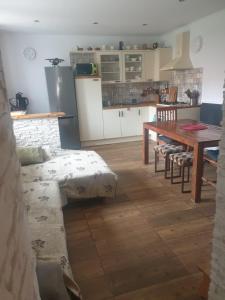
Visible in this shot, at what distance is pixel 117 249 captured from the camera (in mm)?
1992

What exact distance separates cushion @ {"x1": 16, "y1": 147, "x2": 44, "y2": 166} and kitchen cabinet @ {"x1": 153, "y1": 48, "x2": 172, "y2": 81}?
355cm

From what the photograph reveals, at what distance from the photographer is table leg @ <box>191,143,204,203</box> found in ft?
8.38

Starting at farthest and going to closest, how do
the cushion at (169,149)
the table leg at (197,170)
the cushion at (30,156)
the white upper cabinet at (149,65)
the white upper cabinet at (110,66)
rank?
the white upper cabinet at (149,65), the white upper cabinet at (110,66), the cushion at (169,149), the cushion at (30,156), the table leg at (197,170)

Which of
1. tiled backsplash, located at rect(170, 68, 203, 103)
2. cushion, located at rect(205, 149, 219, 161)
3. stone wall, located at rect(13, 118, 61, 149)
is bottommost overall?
cushion, located at rect(205, 149, 219, 161)

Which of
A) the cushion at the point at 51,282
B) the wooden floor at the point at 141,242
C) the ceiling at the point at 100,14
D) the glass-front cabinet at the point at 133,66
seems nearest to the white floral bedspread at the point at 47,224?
the cushion at the point at 51,282

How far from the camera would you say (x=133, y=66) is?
551 cm

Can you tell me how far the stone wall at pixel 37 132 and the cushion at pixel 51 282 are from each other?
2.59 metres

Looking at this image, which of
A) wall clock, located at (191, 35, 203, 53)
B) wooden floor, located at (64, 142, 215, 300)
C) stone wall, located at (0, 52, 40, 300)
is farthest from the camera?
wall clock, located at (191, 35, 203, 53)

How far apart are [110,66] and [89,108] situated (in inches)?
47.9

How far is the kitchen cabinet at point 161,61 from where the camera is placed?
17.2 feet

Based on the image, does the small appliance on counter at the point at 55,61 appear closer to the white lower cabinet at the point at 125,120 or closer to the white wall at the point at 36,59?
the white wall at the point at 36,59

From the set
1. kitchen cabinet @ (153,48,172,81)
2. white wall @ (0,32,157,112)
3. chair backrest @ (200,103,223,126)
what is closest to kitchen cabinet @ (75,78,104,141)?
white wall @ (0,32,157,112)

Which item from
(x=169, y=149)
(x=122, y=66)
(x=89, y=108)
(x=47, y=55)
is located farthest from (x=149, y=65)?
(x=169, y=149)

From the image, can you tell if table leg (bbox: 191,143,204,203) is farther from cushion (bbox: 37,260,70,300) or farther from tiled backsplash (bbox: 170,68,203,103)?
tiled backsplash (bbox: 170,68,203,103)
